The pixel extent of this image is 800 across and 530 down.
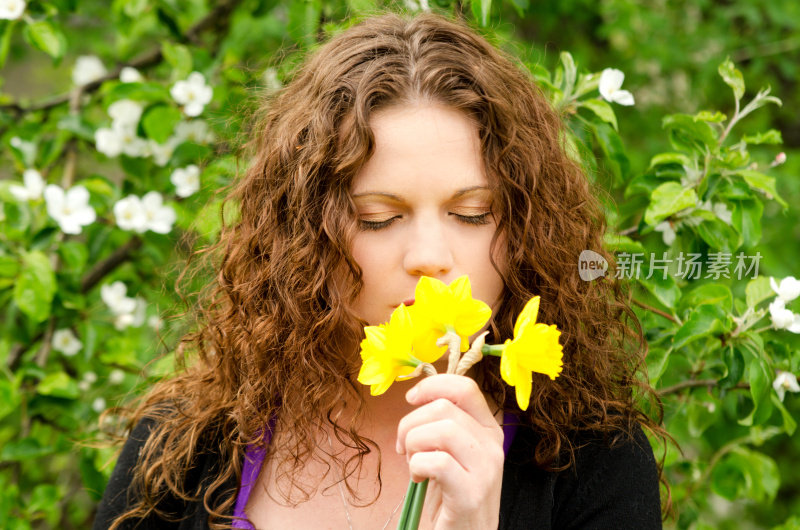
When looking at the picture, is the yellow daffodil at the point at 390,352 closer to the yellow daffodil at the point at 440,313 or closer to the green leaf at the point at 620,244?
the yellow daffodil at the point at 440,313

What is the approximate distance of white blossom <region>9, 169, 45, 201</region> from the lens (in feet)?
6.05

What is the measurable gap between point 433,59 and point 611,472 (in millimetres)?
738

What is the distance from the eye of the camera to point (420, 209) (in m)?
1.12

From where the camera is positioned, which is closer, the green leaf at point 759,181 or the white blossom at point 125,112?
the green leaf at point 759,181

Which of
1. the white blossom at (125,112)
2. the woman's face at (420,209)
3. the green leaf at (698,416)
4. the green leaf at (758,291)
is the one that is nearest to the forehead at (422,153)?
the woman's face at (420,209)

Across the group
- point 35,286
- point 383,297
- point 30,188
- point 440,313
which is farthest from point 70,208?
point 440,313

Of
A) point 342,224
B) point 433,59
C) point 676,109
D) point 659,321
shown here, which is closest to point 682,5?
point 676,109

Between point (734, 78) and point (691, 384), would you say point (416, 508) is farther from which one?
point (734, 78)

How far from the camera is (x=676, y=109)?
310 centimetres

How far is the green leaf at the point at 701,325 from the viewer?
1354 mm

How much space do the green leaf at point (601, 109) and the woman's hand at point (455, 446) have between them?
2.66ft

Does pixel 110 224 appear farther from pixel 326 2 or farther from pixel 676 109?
pixel 676 109

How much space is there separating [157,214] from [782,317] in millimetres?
1420

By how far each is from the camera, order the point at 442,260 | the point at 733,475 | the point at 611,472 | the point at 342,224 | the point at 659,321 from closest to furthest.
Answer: the point at 442,260
the point at 342,224
the point at 611,472
the point at 659,321
the point at 733,475
